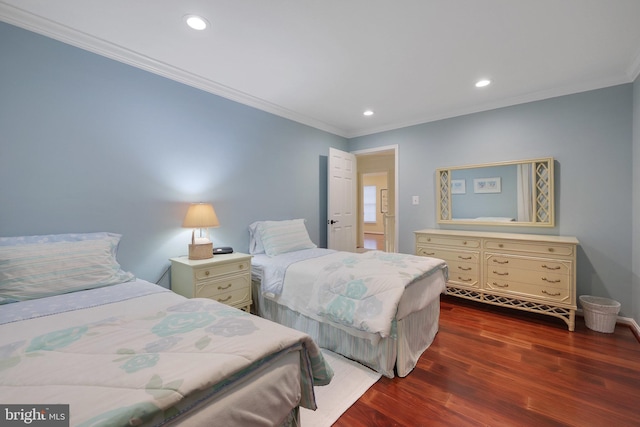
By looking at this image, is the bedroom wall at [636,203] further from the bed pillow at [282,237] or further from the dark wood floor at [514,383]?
the bed pillow at [282,237]

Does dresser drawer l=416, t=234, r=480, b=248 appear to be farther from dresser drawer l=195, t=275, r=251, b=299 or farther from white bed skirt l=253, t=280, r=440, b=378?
dresser drawer l=195, t=275, r=251, b=299

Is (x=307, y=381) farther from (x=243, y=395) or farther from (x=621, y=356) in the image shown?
(x=621, y=356)

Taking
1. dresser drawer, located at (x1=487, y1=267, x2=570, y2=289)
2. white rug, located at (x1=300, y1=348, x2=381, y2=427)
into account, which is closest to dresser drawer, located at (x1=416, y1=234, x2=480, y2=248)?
dresser drawer, located at (x1=487, y1=267, x2=570, y2=289)

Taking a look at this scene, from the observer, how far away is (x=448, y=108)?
3582 mm

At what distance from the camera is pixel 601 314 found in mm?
2561

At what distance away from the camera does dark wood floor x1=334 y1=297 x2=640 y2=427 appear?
1571mm

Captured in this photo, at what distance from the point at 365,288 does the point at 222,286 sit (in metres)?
1.26

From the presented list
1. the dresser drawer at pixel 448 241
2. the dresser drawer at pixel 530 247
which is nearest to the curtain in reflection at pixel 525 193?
the dresser drawer at pixel 530 247

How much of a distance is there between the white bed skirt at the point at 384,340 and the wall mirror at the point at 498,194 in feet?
5.23

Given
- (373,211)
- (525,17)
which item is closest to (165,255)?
(525,17)

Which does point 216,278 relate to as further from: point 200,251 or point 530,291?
point 530,291

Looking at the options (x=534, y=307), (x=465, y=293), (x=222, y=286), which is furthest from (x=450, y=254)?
(x=222, y=286)

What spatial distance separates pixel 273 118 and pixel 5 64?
2277mm

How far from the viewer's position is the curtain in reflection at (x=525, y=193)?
317cm
